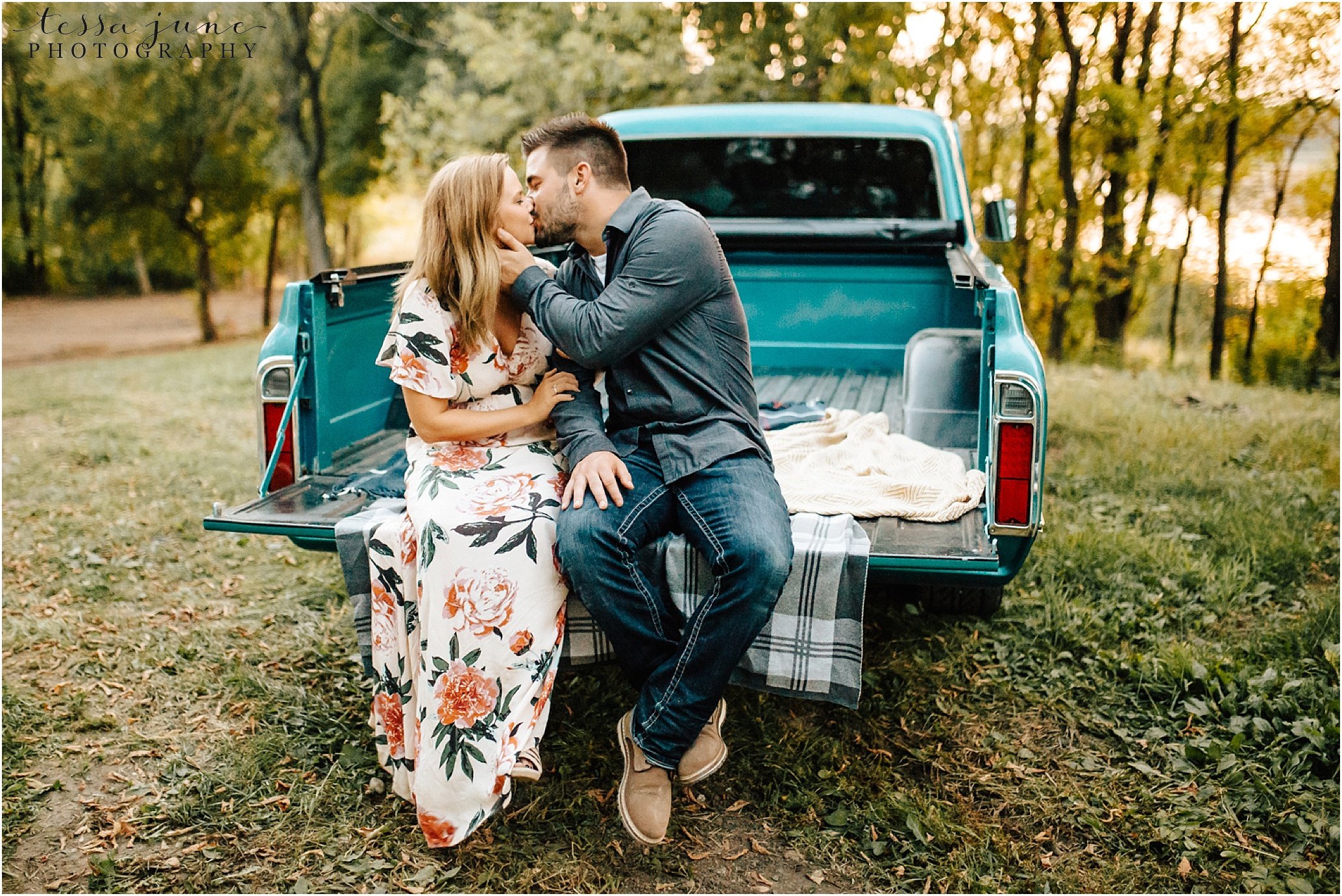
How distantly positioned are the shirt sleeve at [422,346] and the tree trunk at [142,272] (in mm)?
19036

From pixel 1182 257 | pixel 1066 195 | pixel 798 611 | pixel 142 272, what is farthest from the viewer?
pixel 142 272

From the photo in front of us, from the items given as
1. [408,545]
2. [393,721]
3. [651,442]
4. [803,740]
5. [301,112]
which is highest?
[301,112]

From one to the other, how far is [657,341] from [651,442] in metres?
0.29

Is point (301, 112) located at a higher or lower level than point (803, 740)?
higher

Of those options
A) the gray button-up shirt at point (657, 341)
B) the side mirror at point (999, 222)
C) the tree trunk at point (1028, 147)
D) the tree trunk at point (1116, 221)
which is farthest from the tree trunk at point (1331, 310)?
the gray button-up shirt at point (657, 341)

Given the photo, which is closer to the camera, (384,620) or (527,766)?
(527,766)

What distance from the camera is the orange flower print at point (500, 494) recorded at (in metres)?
2.57

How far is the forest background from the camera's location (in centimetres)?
945

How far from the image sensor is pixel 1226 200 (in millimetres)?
10188

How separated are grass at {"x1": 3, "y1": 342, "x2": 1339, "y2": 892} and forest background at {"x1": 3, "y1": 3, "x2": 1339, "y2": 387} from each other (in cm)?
596

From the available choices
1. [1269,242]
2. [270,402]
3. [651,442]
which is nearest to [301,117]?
[1269,242]

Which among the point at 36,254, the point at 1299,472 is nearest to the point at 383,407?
the point at 1299,472

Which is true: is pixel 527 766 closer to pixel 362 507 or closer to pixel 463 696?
pixel 463 696

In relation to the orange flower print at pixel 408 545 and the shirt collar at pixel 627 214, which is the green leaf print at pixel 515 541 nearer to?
the orange flower print at pixel 408 545
